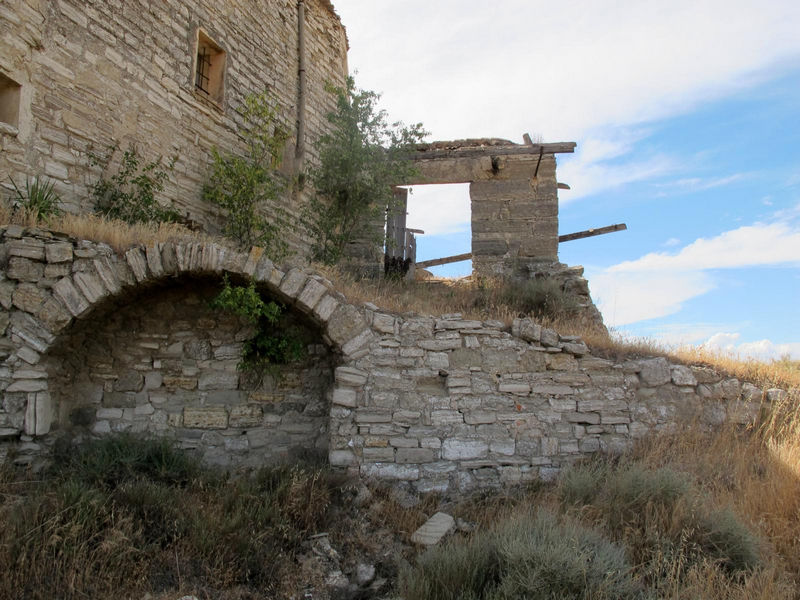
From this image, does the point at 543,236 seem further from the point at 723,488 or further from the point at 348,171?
the point at 723,488

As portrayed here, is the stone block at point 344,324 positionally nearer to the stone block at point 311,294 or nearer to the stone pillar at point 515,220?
the stone block at point 311,294

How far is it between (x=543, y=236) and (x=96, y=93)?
8190mm

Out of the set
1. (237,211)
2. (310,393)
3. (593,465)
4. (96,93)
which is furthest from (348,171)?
(593,465)

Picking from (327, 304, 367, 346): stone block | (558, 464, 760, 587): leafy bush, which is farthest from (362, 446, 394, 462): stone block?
(558, 464, 760, 587): leafy bush

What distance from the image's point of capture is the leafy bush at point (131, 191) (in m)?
6.28

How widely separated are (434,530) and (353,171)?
246 inches

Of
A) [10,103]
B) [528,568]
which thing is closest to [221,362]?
[10,103]

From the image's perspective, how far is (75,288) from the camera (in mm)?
4859

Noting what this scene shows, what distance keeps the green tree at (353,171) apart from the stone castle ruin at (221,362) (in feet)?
10.6

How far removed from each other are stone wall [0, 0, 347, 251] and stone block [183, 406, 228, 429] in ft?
8.67

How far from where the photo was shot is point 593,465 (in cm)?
543

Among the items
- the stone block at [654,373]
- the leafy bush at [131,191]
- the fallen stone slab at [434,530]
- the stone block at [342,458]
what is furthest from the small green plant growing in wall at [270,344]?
the stone block at [654,373]

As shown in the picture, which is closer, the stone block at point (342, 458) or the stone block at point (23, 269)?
the stone block at point (23, 269)

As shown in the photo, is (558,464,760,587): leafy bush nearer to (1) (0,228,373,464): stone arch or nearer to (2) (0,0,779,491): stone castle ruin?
(2) (0,0,779,491): stone castle ruin
